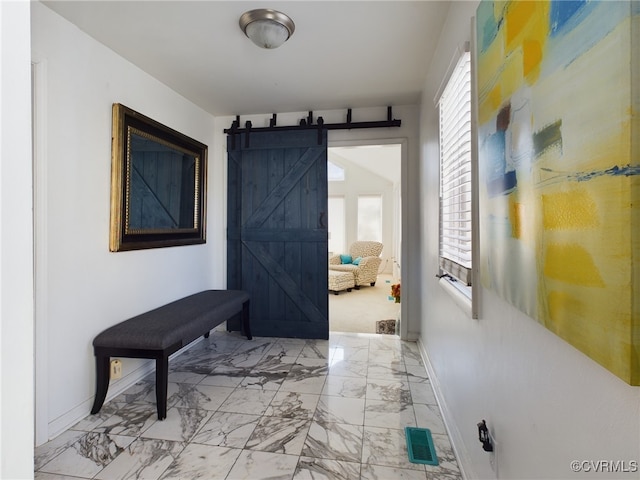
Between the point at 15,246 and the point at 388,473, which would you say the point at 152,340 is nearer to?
the point at 388,473

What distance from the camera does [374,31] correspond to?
2066mm

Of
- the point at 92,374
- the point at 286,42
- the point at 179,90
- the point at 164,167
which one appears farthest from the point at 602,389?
the point at 179,90

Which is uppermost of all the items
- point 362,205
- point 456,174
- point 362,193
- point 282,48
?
point 282,48

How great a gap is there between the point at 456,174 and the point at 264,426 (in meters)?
1.85

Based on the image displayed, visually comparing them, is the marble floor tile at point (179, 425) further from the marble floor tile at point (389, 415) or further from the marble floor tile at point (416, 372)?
the marble floor tile at point (416, 372)

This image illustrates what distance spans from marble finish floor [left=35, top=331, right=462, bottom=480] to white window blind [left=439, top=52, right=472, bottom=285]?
98cm

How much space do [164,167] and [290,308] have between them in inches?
75.6

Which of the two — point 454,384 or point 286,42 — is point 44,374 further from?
point 286,42

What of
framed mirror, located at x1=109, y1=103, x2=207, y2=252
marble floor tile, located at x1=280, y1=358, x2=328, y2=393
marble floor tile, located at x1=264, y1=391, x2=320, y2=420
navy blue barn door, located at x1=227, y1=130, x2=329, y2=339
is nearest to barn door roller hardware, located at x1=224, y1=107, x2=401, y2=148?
navy blue barn door, located at x1=227, y1=130, x2=329, y2=339

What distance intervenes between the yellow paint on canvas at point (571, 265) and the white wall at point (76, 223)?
7.62 ft

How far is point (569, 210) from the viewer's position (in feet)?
2.11

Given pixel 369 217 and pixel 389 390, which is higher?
pixel 369 217

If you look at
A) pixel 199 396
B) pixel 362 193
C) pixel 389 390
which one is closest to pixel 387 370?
pixel 389 390

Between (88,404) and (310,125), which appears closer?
(88,404)
